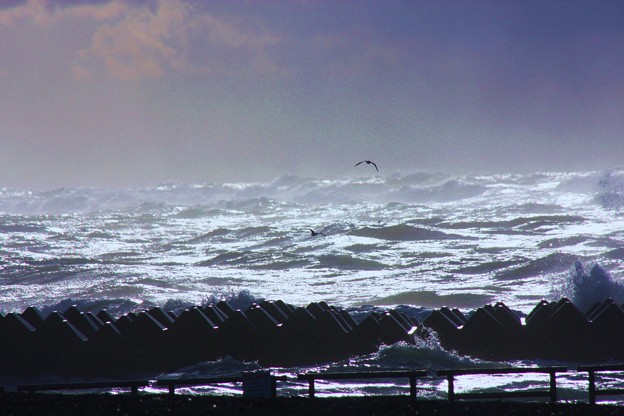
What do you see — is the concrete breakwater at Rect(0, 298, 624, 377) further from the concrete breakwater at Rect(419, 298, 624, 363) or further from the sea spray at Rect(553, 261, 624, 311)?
the sea spray at Rect(553, 261, 624, 311)

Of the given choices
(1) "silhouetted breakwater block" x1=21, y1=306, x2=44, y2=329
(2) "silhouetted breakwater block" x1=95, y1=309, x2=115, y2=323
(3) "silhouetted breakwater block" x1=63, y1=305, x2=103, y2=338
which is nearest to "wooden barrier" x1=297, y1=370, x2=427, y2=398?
(3) "silhouetted breakwater block" x1=63, y1=305, x2=103, y2=338

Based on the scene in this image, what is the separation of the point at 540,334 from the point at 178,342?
19.6ft

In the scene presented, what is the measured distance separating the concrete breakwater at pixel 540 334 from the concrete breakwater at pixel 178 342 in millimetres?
804

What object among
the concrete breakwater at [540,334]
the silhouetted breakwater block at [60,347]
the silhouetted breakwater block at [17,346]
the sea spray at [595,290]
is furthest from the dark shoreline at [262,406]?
the sea spray at [595,290]

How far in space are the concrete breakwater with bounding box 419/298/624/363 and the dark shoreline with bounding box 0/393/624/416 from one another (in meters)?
4.02

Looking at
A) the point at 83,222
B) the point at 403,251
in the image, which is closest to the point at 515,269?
the point at 403,251

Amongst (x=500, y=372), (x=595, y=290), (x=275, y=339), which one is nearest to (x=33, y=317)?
(x=275, y=339)

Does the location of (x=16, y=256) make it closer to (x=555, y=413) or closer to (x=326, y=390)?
(x=326, y=390)

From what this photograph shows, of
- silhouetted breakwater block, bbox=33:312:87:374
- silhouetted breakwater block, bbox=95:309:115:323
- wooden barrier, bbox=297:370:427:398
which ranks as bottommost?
wooden barrier, bbox=297:370:427:398

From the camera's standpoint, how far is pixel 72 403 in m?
10.8

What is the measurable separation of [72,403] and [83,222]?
73.7 m

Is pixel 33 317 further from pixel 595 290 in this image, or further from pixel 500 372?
pixel 595 290

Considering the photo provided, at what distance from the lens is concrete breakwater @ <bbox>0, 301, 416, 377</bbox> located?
49.1 ft

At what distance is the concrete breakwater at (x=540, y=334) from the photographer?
14695mm
